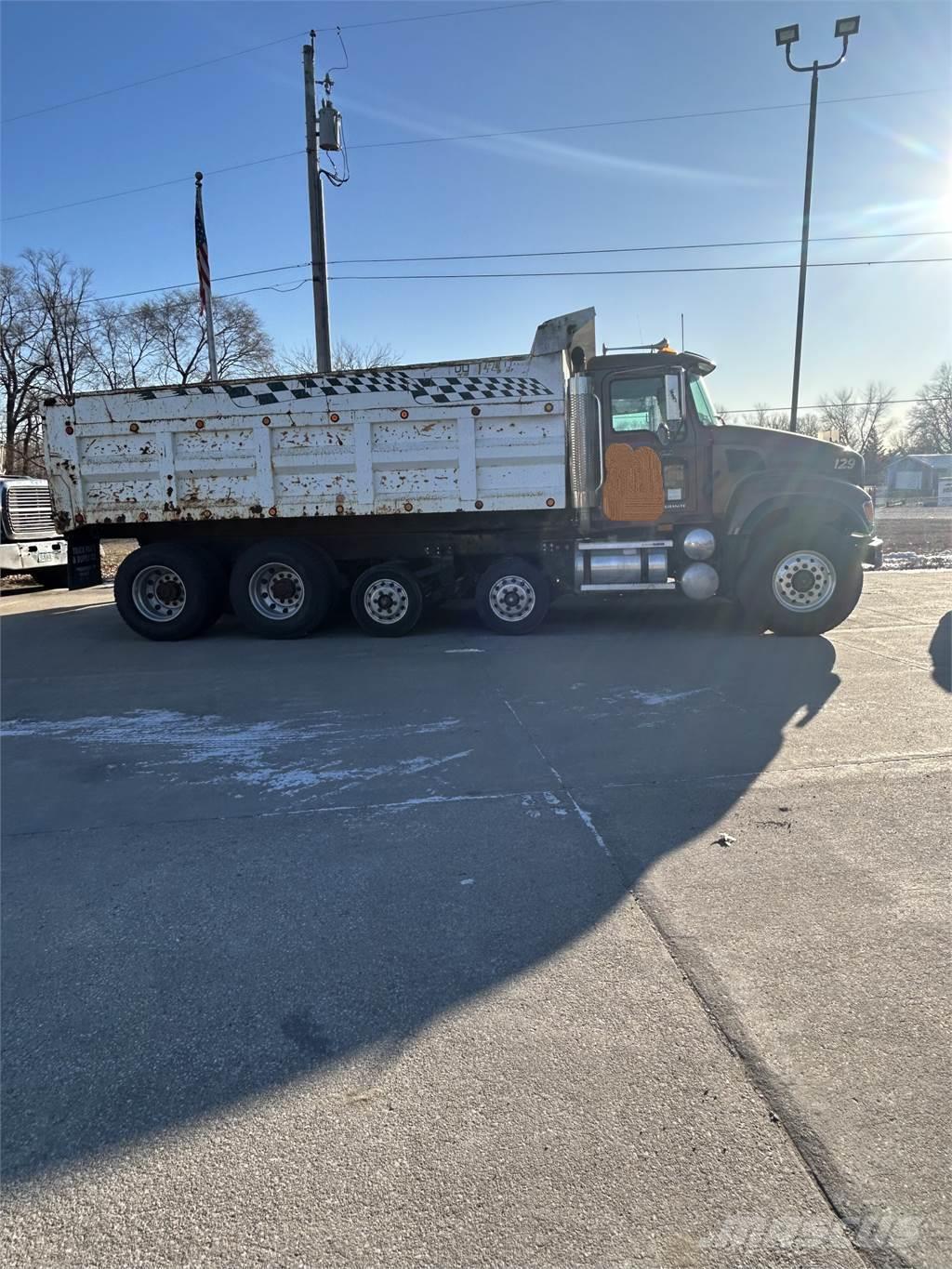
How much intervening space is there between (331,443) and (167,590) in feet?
9.20

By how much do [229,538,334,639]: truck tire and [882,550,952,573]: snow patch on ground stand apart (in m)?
10.6

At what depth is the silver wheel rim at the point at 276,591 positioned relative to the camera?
383 inches

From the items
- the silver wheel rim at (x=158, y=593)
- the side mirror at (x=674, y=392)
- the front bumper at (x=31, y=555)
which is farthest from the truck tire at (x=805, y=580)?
the front bumper at (x=31, y=555)

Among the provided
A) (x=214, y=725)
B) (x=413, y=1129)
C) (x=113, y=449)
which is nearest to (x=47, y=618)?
(x=113, y=449)

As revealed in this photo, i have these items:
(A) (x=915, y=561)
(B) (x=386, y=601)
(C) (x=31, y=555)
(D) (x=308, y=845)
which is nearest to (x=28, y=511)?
(C) (x=31, y=555)

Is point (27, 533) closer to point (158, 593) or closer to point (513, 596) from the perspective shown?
point (158, 593)

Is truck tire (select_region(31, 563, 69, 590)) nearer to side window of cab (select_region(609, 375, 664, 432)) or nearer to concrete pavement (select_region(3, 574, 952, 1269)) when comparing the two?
concrete pavement (select_region(3, 574, 952, 1269))

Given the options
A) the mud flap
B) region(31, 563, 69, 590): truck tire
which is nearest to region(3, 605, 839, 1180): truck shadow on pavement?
the mud flap

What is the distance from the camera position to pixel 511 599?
9.56 m

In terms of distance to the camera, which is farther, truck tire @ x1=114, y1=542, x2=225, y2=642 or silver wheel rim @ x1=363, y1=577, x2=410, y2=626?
truck tire @ x1=114, y1=542, x2=225, y2=642

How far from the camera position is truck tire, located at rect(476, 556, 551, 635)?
9.48 meters

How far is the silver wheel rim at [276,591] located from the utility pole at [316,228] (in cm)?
581

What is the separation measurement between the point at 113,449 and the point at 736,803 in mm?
8449

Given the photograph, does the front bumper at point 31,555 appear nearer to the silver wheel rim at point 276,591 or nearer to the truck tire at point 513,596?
the silver wheel rim at point 276,591
